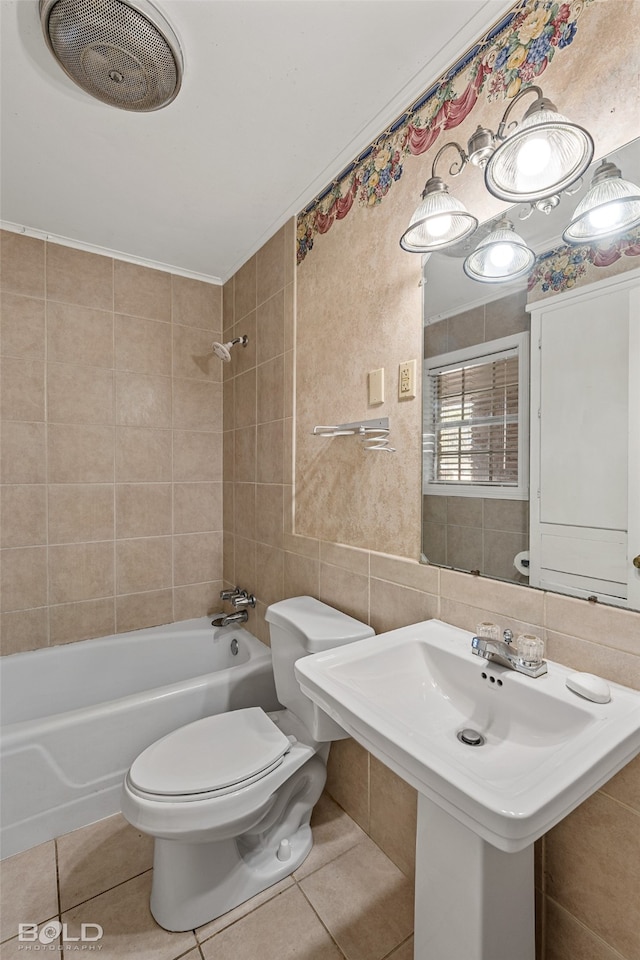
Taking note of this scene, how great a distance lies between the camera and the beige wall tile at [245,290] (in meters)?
2.19

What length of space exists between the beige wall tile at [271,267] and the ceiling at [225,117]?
7 centimetres

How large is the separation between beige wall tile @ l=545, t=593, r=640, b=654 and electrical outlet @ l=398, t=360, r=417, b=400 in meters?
0.66

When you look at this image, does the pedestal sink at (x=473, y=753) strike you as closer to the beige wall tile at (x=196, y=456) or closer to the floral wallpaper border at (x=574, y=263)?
the floral wallpaper border at (x=574, y=263)

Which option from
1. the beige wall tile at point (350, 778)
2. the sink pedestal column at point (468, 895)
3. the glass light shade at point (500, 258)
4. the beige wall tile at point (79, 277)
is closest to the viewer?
the sink pedestal column at point (468, 895)

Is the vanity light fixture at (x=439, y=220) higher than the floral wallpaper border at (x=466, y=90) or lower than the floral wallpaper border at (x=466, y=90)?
lower

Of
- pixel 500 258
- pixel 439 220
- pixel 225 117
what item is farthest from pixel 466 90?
pixel 225 117

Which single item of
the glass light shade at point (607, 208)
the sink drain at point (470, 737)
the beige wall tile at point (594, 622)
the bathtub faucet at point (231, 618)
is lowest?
the bathtub faucet at point (231, 618)

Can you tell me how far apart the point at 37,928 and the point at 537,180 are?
7.45ft

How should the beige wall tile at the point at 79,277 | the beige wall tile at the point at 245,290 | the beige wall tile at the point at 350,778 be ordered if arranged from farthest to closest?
the beige wall tile at the point at 245,290
the beige wall tile at the point at 79,277
the beige wall tile at the point at 350,778

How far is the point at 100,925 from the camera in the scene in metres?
1.20

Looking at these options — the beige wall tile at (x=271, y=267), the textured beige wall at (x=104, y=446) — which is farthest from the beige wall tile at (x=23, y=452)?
the beige wall tile at (x=271, y=267)

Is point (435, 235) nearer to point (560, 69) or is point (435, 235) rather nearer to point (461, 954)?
point (560, 69)

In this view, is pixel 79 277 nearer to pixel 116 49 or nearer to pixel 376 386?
pixel 116 49

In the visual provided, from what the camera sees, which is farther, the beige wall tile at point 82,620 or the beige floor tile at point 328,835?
the beige wall tile at point 82,620
